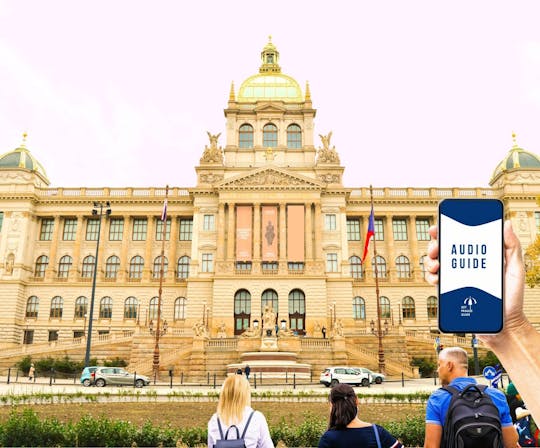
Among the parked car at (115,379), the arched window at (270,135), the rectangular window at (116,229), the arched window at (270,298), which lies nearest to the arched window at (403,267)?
the arched window at (270,298)

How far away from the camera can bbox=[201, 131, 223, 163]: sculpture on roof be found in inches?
2625

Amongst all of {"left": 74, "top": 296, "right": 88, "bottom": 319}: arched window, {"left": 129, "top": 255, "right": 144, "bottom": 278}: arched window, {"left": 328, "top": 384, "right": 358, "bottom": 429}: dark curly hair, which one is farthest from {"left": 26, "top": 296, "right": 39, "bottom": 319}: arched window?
{"left": 328, "top": 384, "right": 358, "bottom": 429}: dark curly hair

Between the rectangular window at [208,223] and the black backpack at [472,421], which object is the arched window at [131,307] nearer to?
the rectangular window at [208,223]

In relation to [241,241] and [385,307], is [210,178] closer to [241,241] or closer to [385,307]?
[241,241]

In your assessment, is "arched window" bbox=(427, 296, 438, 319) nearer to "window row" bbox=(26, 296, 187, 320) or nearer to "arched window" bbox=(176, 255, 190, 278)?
"window row" bbox=(26, 296, 187, 320)

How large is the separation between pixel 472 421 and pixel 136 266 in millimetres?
65562

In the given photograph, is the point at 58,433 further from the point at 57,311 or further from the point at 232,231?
the point at 57,311

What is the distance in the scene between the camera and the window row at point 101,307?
212ft

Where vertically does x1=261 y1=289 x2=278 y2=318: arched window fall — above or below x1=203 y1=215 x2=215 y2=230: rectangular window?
below

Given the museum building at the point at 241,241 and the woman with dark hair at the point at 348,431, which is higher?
the museum building at the point at 241,241

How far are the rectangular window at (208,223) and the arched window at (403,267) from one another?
23071 mm

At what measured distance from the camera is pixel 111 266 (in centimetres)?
6750

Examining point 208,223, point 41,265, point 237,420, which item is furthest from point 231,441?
point 41,265

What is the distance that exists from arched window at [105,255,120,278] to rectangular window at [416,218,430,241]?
3738cm
